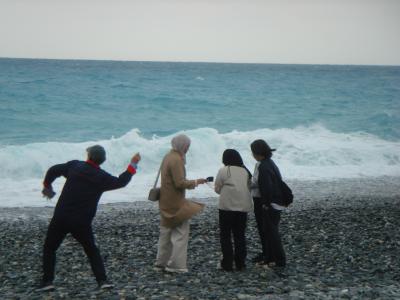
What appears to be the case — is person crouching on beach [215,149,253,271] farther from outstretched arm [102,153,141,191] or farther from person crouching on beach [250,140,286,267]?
outstretched arm [102,153,141,191]

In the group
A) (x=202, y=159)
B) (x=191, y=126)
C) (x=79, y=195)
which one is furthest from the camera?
(x=191, y=126)

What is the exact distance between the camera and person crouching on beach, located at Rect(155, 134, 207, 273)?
7.30 m

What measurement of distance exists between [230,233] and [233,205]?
392mm

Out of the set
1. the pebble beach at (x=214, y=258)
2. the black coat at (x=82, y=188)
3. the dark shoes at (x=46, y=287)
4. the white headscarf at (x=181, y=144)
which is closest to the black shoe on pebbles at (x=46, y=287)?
the dark shoes at (x=46, y=287)

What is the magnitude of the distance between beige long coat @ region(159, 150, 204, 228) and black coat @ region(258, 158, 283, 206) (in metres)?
0.84

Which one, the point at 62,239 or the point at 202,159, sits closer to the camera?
the point at 62,239

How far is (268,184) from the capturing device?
24.6 ft

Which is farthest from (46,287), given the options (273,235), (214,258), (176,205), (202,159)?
(202,159)

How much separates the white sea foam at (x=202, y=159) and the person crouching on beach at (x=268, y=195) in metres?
7.84

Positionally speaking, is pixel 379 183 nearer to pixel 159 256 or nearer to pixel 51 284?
pixel 159 256

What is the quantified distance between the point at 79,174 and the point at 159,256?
1913 mm

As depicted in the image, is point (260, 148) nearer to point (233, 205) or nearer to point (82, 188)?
point (233, 205)

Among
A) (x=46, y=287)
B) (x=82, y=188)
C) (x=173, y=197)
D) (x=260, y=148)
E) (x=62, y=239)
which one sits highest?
(x=260, y=148)

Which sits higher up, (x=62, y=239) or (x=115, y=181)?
(x=115, y=181)
